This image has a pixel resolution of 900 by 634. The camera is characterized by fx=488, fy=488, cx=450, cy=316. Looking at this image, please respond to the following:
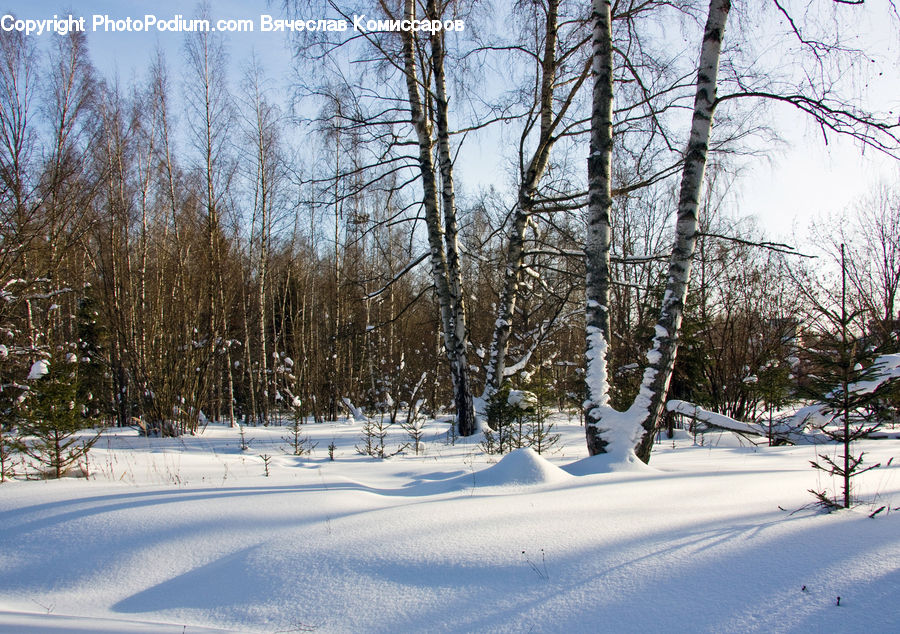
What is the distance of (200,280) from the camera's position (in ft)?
39.1

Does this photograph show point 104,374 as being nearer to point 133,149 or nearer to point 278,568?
point 133,149

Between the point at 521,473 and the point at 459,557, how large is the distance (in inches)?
67.9

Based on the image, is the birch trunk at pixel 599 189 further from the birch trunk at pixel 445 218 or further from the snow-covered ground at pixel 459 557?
the birch trunk at pixel 445 218

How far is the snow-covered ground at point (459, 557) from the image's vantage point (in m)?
2.05

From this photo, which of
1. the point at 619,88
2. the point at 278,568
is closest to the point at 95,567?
the point at 278,568

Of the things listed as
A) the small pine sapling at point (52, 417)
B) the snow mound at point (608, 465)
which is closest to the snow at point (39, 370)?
the small pine sapling at point (52, 417)

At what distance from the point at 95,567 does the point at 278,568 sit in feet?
3.38

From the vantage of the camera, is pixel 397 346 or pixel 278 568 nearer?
pixel 278 568

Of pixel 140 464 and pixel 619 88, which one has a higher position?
pixel 619 88

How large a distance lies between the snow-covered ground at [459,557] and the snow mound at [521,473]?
25 mm

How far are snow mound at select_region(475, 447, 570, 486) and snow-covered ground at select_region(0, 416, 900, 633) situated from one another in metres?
0.03

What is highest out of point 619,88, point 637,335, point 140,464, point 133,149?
point 133,149

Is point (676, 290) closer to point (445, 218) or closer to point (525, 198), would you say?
point (525, 198)

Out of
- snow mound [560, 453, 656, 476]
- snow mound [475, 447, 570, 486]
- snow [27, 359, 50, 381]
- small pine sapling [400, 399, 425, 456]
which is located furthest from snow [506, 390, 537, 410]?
snow [27, 359, 50, 381]
